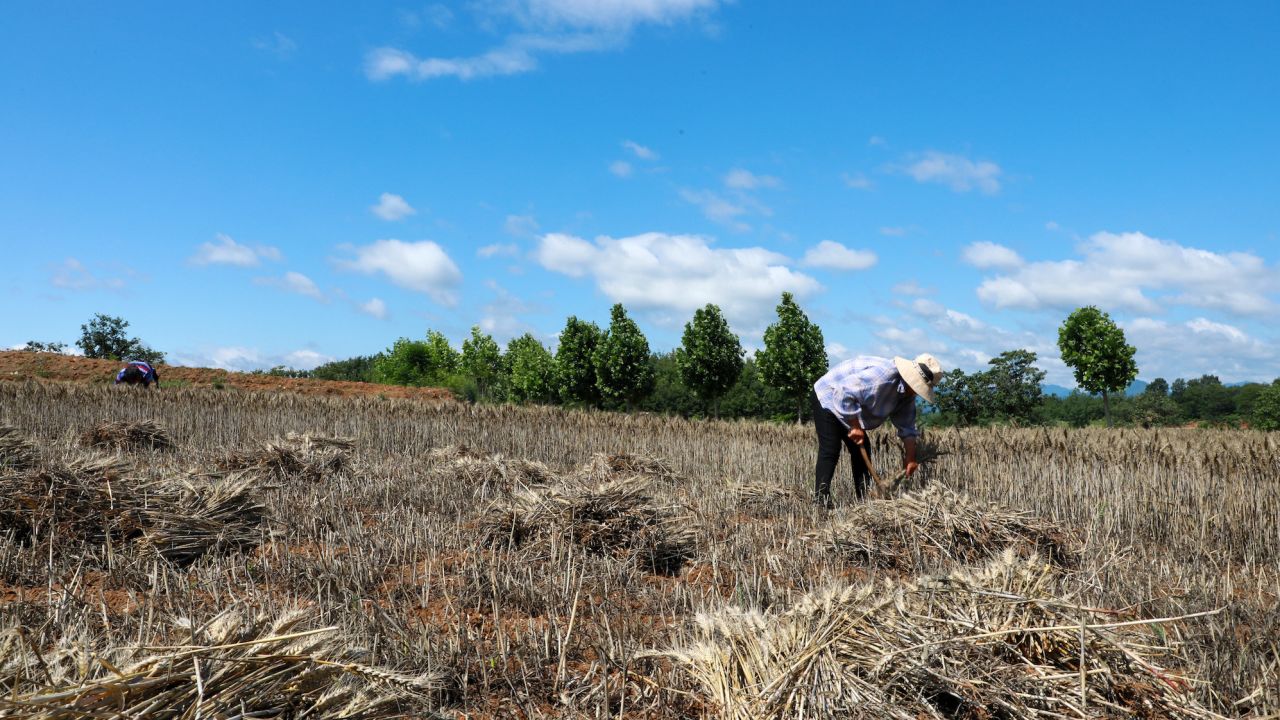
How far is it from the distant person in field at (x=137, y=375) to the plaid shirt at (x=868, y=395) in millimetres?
16560

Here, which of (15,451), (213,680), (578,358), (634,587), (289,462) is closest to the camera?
(213,680)

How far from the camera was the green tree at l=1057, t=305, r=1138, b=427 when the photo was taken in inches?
1136

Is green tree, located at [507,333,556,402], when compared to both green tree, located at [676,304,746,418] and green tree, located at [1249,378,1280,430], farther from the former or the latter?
green tree, located at [1249,378,1280,430]

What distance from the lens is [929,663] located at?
240 cm

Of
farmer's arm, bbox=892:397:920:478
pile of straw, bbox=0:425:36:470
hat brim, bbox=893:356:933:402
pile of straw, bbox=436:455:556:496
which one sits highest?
hat brim, bbox=893:356:933:402

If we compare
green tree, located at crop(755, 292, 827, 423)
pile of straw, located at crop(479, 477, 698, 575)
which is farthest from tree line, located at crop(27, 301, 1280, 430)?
pile of straw, located at crop(479, 477, 698, 575)

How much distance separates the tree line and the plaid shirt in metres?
13.8

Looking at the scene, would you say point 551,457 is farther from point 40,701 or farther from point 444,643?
point 40,701

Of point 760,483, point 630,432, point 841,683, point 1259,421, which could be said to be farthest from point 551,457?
point 1259,421

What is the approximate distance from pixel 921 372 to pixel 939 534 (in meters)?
1.79

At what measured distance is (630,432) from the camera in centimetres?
1160

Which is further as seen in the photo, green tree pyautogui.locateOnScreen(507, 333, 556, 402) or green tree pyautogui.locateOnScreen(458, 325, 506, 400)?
green tree pyautogui.locateOnScreen(458, 325, 506, 400)

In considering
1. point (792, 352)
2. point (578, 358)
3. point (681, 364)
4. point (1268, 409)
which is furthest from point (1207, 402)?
point (578, 358)

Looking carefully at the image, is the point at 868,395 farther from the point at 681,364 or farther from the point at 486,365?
the point at 486,365
